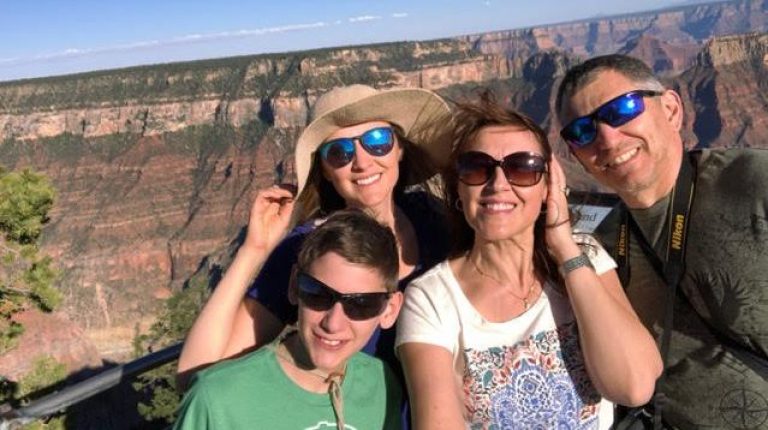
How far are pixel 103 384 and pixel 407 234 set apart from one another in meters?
1.42

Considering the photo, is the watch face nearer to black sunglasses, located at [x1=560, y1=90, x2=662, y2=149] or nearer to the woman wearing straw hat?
black sunglasses, located at [x1=560, y1=90, x2=662, y2=149]

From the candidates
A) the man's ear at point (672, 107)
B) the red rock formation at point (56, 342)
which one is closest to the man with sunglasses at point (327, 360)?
the man's ear at point (672, 107)

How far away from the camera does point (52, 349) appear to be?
837 inches

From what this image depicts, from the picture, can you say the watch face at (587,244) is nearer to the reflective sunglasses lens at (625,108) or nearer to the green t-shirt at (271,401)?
the reflective sunglasses lens at (625,108)

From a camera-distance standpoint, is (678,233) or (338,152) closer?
(678,233)

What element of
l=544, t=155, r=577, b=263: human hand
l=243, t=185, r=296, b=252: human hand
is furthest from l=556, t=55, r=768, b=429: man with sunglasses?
l=243, t=185, r=296, b=252: human hand

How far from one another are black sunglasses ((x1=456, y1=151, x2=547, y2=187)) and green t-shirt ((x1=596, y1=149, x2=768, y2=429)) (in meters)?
0.67

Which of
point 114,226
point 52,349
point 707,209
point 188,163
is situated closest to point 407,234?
point 707,209

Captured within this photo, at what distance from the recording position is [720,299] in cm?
272

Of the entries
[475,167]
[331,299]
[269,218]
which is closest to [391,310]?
[331,299]

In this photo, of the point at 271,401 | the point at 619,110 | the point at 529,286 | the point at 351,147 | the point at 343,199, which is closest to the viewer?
the point at 271,401

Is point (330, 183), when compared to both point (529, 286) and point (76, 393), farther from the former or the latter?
point (76, 393)

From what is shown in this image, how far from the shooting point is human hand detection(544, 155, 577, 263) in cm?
253

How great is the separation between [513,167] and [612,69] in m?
0.73
